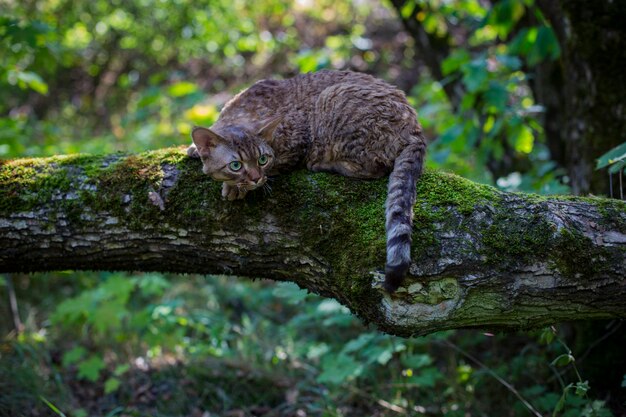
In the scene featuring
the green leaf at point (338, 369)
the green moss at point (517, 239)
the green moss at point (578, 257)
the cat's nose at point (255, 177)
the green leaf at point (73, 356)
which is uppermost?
the cat's nose at point (255, 177)

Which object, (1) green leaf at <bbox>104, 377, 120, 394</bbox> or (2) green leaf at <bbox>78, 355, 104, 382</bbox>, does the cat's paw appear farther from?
(2) green leaf at <bbox>78, 355, 104, 382</bbox>

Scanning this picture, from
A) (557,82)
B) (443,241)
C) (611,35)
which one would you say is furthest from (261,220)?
(557,82)

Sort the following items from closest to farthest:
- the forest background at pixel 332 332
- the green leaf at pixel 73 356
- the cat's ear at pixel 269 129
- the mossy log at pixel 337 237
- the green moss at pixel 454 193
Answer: the mossy log at pixel 337 237 < the green moss at pixel 454 193 < the cat's ear at pixel 269 129 < the forest background at pixel 332 332 < the green leaf at pixel 73 356

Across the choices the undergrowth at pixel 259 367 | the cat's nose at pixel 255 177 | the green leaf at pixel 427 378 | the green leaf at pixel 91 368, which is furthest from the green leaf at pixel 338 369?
the green leaf at pixel 91 368

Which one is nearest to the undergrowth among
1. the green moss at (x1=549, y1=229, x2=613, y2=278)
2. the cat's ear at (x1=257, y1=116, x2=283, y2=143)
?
the green moss at (x1=549, y1=229, x2=613, y2=278)

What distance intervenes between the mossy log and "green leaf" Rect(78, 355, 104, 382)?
68.9 inches

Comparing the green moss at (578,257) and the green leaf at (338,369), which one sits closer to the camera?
the green moss at (578,257)

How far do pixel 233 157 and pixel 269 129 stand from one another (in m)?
0.36

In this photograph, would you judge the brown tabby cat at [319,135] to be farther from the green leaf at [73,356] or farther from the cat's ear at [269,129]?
the green leaf at [73,356]

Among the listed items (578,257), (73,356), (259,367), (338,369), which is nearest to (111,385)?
(73,356)

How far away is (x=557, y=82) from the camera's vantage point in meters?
5.20

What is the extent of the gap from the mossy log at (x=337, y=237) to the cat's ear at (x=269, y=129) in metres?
0.26

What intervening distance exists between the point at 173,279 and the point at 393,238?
4860 mm

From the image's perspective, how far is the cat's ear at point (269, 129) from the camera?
9.66 feet
